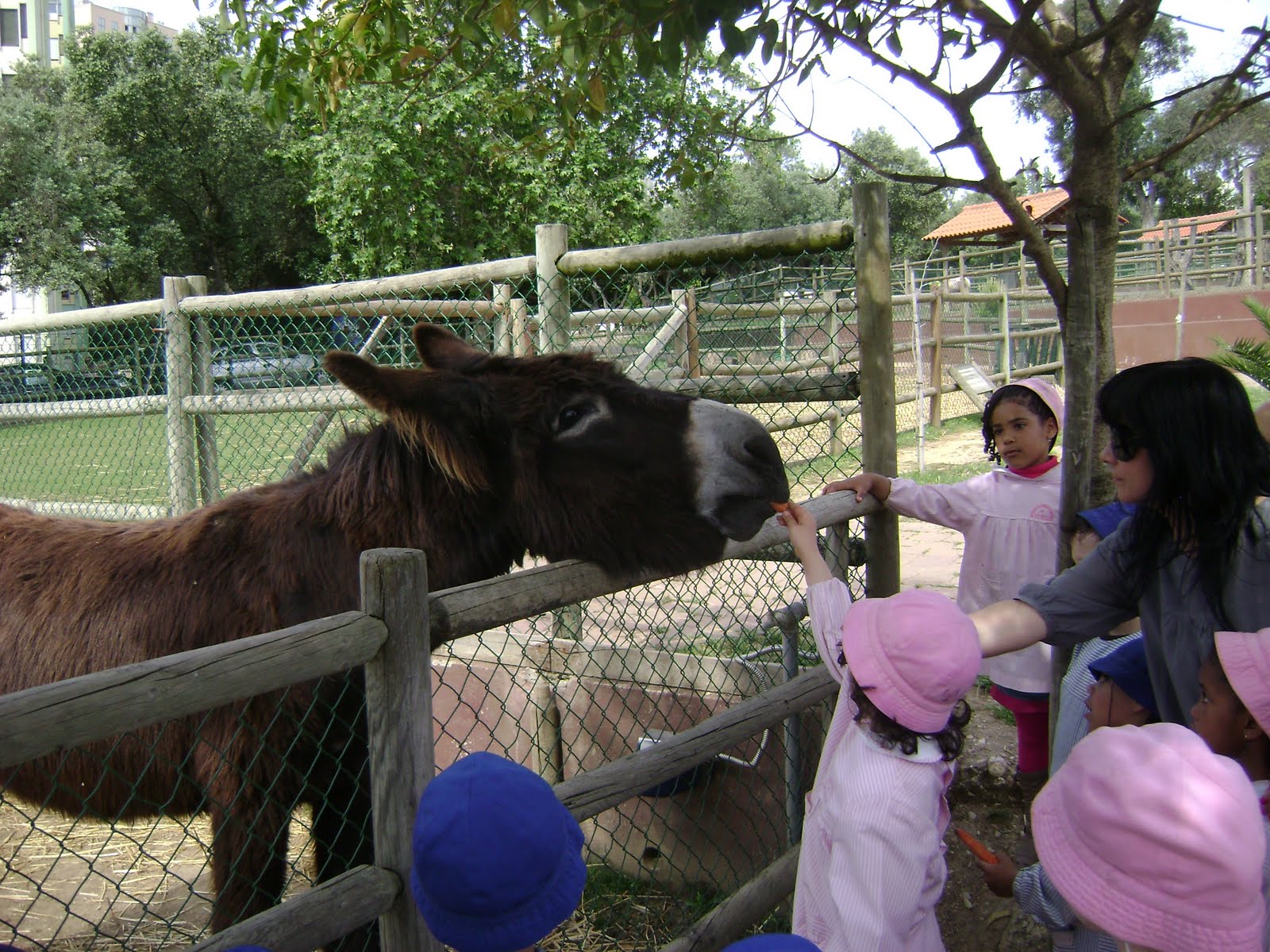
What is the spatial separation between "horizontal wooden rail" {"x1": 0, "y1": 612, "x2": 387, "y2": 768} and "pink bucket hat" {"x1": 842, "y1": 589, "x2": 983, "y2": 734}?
1006 millimetres

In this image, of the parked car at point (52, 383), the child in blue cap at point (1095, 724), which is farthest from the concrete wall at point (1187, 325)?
the child in blue cap at point (1095, 724)

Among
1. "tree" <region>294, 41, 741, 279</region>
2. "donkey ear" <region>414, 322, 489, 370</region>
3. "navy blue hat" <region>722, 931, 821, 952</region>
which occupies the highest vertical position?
"tree" <region>294, 41, 741, 279</region>

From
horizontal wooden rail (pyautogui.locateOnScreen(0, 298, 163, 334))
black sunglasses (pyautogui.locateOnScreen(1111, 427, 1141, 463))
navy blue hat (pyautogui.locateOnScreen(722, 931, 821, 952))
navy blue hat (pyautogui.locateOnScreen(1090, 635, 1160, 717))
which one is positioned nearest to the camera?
navy blue hat (pyautogui.locateOnScreen(722, 931, 821, 952))

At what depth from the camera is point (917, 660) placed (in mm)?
1771

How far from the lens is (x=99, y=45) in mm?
28328

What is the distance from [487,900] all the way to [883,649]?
95 cm

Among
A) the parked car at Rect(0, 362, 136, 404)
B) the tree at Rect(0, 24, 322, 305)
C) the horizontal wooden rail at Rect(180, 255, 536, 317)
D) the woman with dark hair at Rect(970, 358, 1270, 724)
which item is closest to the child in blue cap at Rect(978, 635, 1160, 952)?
the woman with dark hair at Rect(970, 358, 1270, 724)

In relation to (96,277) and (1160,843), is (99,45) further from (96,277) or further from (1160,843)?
(1160,843)

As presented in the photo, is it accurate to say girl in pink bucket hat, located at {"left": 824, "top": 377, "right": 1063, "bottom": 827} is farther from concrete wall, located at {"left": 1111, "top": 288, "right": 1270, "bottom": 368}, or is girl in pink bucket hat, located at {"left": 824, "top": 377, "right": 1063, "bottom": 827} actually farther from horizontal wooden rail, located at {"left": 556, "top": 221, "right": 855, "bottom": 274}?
concrete wall, located at {"left": 1111, "top": 288, "right": 1270, "bottom": 368}

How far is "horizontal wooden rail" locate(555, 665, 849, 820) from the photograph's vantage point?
2.26 meters

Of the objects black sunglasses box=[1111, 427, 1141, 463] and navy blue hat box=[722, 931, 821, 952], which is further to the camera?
black sunglasses box=[1111, 427, 1141, 463]

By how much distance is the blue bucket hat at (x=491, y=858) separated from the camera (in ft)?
4.09

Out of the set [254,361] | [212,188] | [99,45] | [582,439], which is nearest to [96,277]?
[212,188]

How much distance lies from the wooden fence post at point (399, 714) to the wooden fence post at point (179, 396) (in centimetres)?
426
